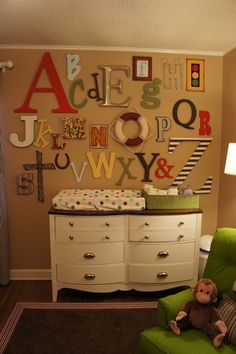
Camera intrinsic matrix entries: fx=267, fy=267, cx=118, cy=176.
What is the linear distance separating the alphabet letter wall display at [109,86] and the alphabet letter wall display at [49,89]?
1.15 ft

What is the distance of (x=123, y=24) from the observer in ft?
7.14

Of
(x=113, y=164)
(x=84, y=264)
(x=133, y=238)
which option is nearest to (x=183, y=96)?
(x=113, y=164)

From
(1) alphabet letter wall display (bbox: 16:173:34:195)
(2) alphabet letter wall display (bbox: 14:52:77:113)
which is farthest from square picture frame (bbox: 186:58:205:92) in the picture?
(1) alphabet letter wall display (bbox: 16:173:34:195)

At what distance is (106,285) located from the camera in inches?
96.7

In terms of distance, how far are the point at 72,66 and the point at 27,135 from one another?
83cm

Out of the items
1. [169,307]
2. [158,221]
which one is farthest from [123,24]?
[169,307]

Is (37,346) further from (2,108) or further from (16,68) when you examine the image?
(16,68)

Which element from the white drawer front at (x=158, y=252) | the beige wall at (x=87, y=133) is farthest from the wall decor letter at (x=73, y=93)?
the white drawer front at (x=158, y=252)

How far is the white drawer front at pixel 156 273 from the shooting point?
245cm

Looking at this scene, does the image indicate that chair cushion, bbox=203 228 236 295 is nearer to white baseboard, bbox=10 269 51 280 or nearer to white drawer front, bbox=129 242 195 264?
white drawer front, bbox=129 242 195 264

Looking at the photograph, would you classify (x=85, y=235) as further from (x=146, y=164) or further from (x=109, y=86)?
(x=109, y=86)

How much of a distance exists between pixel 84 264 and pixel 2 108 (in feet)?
5.73

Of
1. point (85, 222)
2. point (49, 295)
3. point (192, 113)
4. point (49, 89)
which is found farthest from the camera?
point (192, 113)

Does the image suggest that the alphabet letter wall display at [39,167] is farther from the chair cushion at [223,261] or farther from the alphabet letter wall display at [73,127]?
the chair cushion at [223,261]
